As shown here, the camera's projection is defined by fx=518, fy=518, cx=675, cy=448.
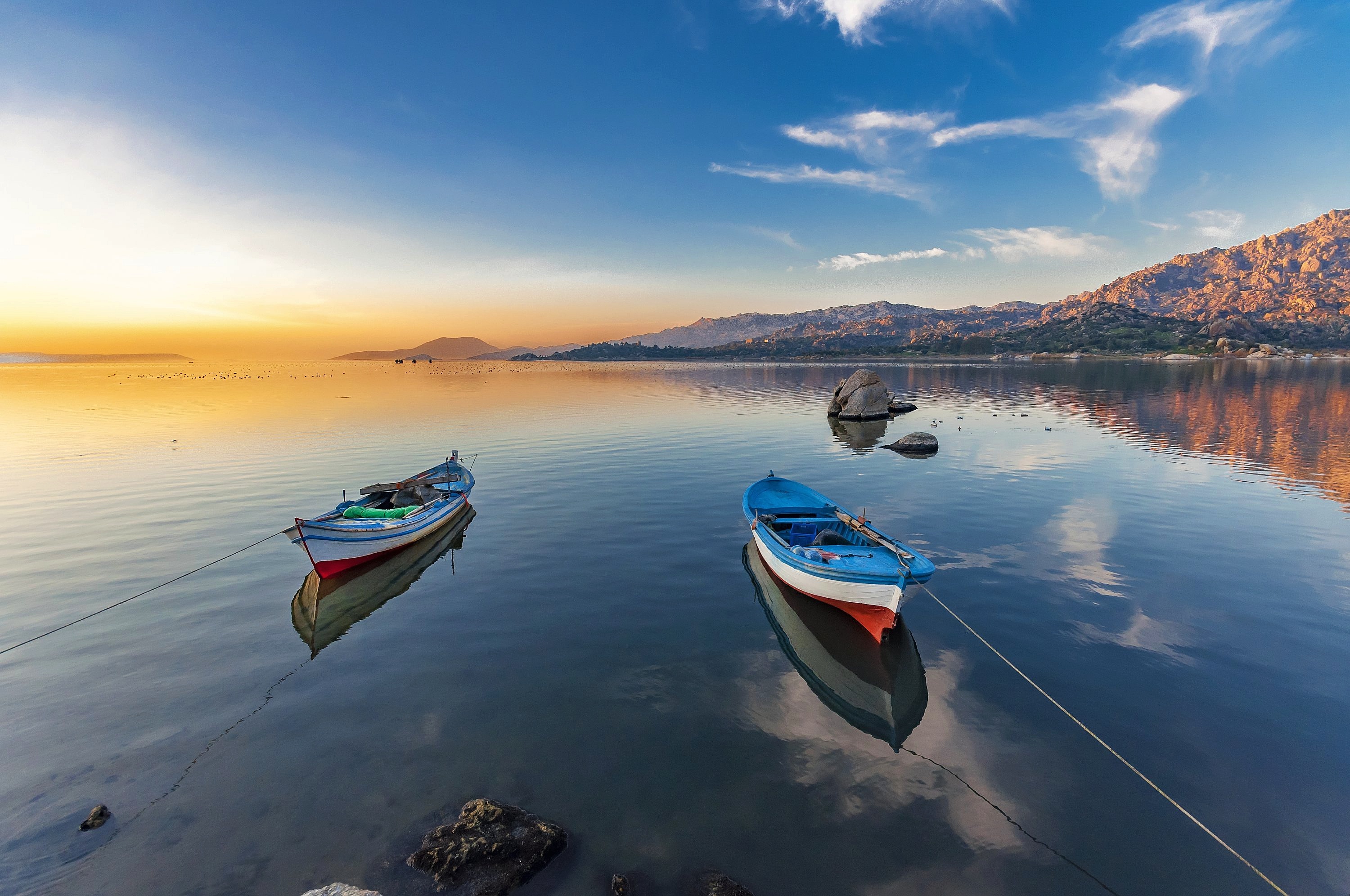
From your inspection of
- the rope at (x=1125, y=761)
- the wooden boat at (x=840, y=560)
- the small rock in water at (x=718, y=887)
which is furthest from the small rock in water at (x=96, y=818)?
the rope at (x=1125, y=761)

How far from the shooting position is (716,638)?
15.6 metres

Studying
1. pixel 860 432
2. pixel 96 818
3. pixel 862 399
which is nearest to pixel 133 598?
pixel 96 818

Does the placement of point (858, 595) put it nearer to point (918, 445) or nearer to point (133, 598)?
point (133, 598)

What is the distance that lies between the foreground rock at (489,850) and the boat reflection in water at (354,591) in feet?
30.0

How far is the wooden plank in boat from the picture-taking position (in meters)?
26.5

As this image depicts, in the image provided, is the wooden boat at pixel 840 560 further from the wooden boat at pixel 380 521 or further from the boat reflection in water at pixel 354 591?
the wooden boat at pixel 380 521

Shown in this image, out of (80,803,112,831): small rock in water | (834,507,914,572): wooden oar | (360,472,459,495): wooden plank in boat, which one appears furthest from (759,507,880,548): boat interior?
(360,472,459,495): wooden plank in boat

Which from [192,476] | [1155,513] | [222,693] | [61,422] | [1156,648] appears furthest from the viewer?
[61,422]

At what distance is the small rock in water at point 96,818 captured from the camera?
9.43 meters

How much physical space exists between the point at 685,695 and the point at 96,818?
11.4 m

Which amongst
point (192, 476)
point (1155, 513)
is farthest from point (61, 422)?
point (1155, 513)

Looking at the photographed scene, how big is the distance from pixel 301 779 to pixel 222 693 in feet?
16.3

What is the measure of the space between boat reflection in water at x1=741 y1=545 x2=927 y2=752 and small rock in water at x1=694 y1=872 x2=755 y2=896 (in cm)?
492

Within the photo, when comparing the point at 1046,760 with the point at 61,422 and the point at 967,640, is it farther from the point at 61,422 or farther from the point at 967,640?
the point at 61,422
